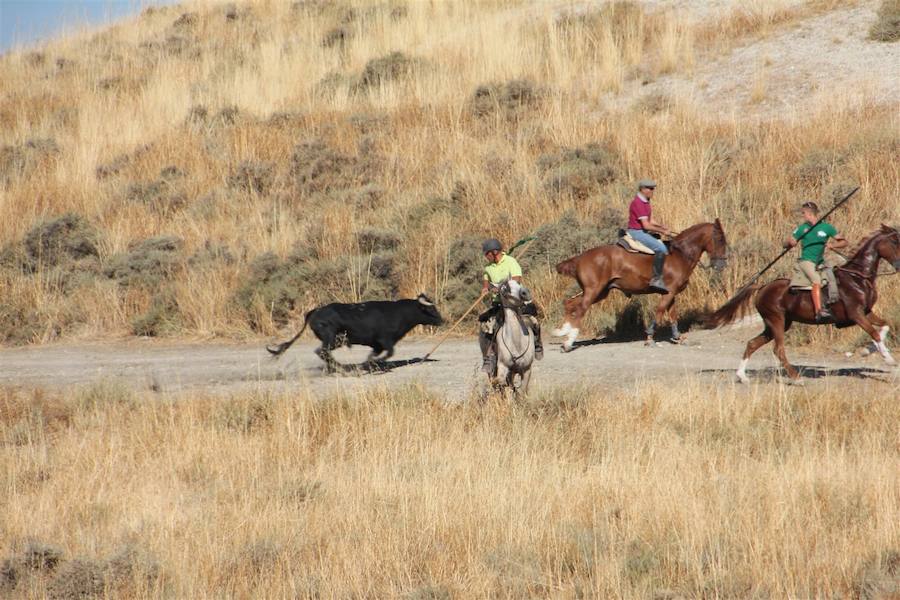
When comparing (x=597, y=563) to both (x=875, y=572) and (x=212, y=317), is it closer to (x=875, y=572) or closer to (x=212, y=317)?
(x=875, y=572)

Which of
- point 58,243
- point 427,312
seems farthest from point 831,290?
point 58,243

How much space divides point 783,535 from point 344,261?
12627mm

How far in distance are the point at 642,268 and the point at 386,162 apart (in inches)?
351

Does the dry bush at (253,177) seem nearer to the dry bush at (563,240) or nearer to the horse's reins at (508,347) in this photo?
the dry bush at (563,240)

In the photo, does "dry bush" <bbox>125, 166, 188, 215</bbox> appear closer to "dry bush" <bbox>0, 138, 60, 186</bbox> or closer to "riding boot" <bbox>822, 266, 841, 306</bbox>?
"dry bush" <bbox>0, 138, 60, 186</bbox>

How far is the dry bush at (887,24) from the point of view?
23.7 meters

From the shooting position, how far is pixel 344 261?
18.3 m

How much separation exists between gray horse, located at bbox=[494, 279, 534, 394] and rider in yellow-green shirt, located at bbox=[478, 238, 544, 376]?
135 mm

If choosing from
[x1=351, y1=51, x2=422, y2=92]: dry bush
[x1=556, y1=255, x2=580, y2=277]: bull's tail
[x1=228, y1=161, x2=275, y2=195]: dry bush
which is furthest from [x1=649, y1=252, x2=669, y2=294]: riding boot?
[x1=351, y1=51, x2=422, y2=92]: dry bush

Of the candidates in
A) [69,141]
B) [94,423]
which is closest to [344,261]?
[94,423]

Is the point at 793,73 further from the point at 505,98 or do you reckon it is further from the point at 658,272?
the point at 658,272

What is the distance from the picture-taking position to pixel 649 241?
1501 cm

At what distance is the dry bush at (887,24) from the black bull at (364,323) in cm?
1545

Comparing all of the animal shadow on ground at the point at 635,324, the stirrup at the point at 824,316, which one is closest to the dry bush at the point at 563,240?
the animal shadow on ground at the point at 635,324
